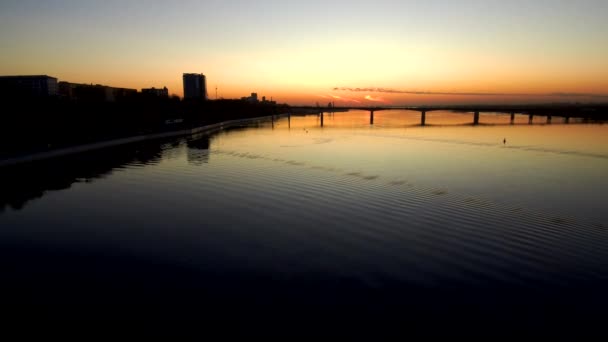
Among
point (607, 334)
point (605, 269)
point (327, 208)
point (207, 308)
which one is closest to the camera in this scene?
point (607, 334)

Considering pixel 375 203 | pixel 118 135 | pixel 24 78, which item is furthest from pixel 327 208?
pixel 24 78

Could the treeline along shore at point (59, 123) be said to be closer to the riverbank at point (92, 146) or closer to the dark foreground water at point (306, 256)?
the riverbank at point (92, 146)

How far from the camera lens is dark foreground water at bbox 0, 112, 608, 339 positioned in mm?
8938

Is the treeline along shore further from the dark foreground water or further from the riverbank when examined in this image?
the dark foreground water

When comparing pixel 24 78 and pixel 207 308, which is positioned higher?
pixel 24 78

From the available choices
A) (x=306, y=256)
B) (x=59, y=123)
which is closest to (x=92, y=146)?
(x=59, y=123)

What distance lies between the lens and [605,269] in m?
11.8

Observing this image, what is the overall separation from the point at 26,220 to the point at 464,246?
2155 cm

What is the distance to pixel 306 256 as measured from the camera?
42.4 feet

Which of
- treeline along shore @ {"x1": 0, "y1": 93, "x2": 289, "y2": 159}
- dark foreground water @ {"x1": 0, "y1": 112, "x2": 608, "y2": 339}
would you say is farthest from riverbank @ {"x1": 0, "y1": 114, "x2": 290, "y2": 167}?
dark foreground water @ {"x1": 0, "y1": 112, "x2": 608, "y2": 339}

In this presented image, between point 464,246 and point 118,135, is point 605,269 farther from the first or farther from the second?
point 118,135

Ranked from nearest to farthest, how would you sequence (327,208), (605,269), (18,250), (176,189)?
(605,269), (18,250), (327,208), (176,189)

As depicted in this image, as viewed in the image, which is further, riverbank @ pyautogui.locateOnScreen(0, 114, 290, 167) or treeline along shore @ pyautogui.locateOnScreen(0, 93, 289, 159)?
treeline along shore @ pyautogui.locateOnScreen(0, 93, 289, 159)

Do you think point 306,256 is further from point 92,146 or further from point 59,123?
point 59,123
